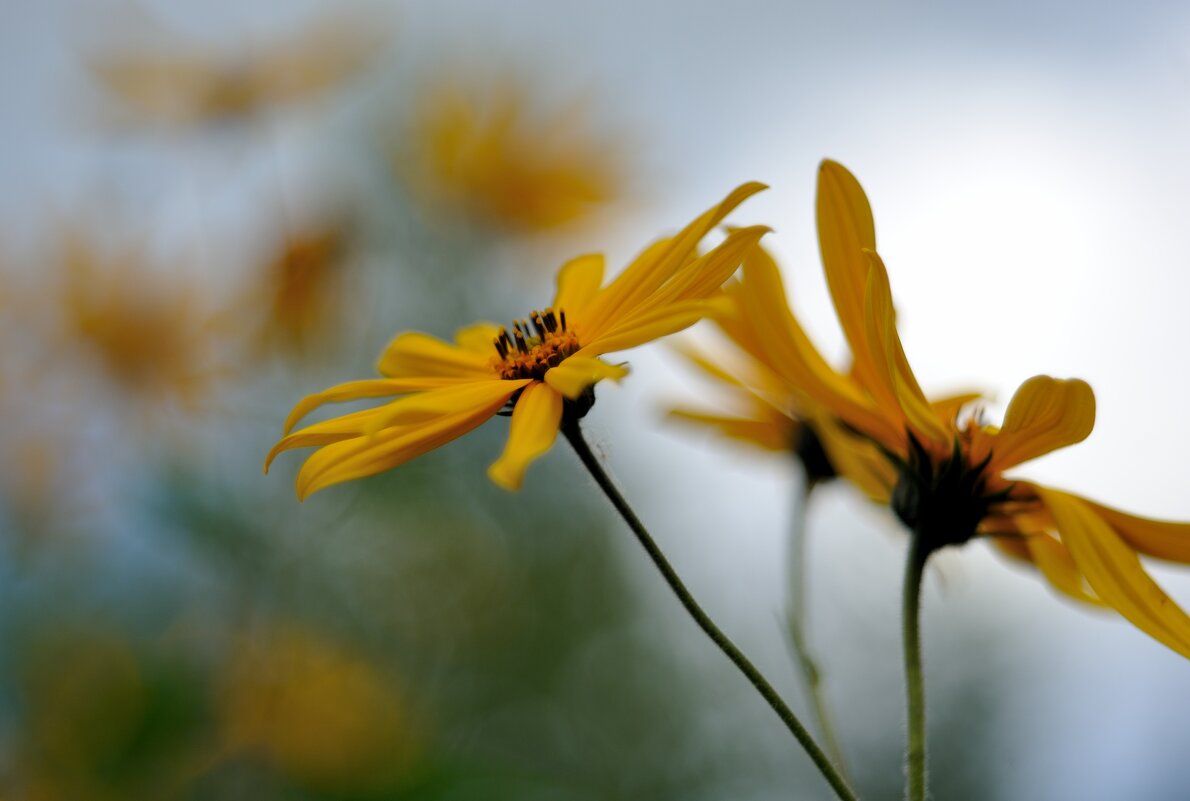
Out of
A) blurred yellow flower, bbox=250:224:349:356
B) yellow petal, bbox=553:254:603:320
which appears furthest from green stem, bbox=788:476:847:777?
blurred yellow flower, bbox=250:224:349:356

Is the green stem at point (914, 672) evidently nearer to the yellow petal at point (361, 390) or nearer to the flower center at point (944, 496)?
the flower center at point (944, 496)

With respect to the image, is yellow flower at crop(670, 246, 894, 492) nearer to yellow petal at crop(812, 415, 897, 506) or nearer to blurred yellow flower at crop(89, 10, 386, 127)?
yellow petal at crop(812, 415, 897, 506)

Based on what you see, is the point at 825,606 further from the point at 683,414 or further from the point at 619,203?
the point at 683,414

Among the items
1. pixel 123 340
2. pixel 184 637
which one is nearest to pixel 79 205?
pixel 123 340

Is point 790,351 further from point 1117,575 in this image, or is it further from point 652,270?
point 1117,575

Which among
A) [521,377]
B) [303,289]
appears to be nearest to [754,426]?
[521,377]

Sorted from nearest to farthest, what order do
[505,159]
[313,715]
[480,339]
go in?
[480,339], [313,715], [505,159]
